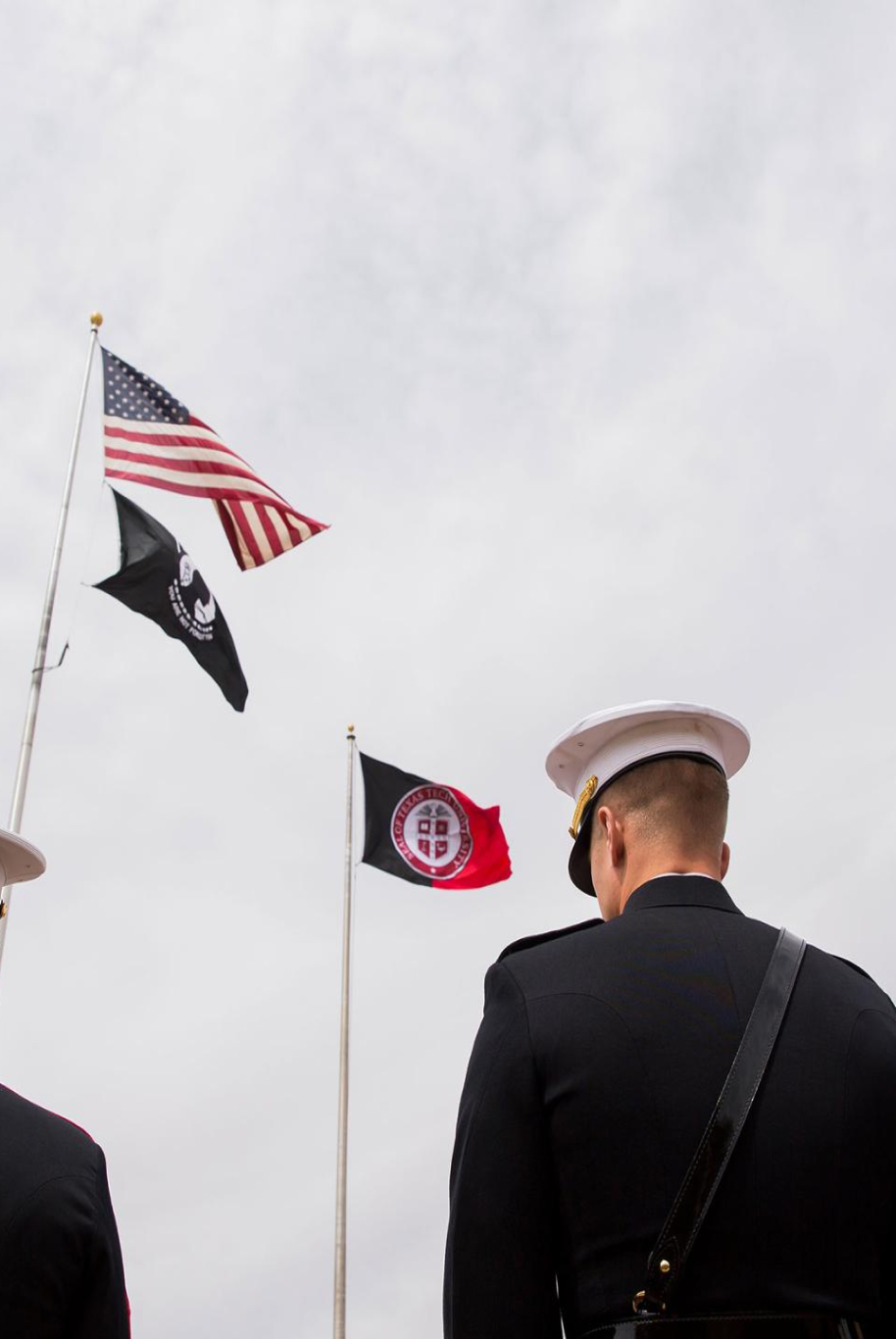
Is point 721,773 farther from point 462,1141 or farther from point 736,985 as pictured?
point 462,1141

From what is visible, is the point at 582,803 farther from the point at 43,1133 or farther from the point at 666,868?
the point at 43,1133

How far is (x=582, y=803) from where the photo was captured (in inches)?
114

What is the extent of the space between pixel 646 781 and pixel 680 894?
1.01ft

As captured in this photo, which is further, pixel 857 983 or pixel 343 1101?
pixel 343 1101

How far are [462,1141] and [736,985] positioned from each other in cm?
56

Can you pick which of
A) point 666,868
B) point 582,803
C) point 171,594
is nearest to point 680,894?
point 666,868

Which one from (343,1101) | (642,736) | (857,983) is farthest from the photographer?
(343,1101)

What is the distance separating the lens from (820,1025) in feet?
7.52

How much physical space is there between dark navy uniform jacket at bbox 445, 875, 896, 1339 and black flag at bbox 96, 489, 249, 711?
748cm

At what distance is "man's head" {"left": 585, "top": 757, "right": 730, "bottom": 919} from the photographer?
2604 millimetres

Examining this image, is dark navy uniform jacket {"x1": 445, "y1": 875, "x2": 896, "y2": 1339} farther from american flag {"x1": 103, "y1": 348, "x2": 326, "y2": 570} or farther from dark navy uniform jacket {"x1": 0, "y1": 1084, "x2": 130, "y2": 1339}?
american flag {"x1": 103, "y1": 348, "x2": 326, "y2": 570}

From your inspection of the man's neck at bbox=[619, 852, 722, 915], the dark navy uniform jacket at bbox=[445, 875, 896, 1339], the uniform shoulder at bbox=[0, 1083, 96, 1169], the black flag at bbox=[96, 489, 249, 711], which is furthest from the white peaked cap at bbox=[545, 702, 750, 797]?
the black flag at bbox=[96, 489, 249, 711]

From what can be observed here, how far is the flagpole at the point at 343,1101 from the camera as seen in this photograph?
1521cm

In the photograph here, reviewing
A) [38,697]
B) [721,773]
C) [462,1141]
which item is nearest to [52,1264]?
[462,1141]
